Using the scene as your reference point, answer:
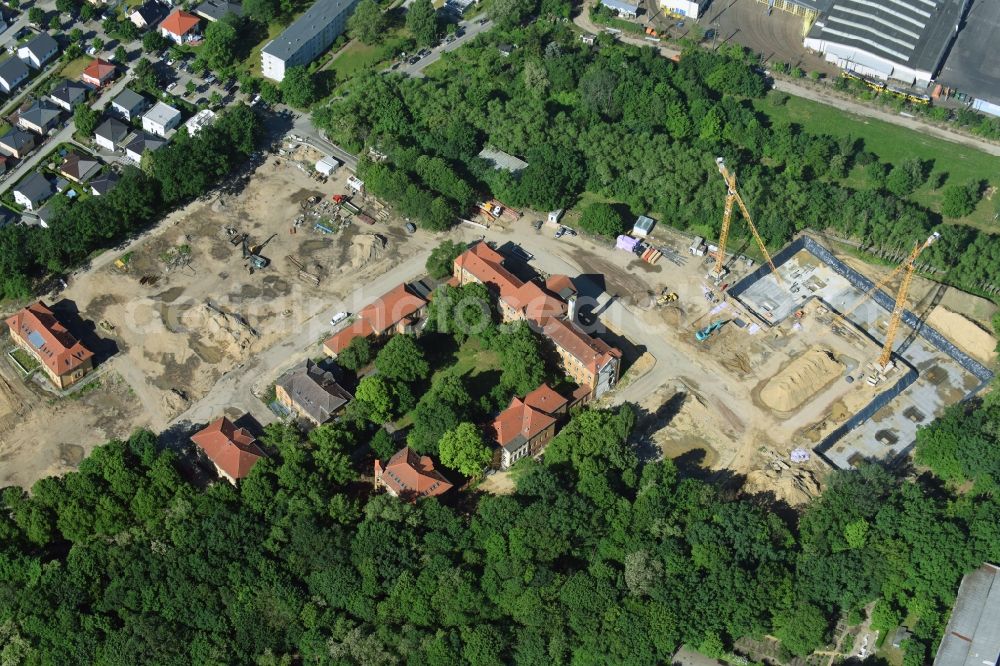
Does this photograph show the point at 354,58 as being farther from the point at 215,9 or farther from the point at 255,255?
the point at 255,255

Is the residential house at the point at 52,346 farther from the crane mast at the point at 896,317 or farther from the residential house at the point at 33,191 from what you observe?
the crane mast at the point at 896,317

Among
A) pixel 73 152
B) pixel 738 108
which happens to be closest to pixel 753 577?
pixel 738 108

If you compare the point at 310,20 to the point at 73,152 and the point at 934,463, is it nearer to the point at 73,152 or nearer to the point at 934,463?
the point at 73,152

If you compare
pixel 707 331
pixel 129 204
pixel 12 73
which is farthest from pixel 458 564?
pixel 12 73

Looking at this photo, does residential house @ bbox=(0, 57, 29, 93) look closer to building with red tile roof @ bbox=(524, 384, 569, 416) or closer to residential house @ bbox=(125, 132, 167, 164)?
residential house @ bbox=(125, 132, 167, 164)

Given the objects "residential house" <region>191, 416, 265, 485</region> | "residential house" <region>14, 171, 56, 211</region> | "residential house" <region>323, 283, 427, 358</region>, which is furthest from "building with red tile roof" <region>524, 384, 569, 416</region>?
"residential house" <region>14, 171, 56, 211</region>
